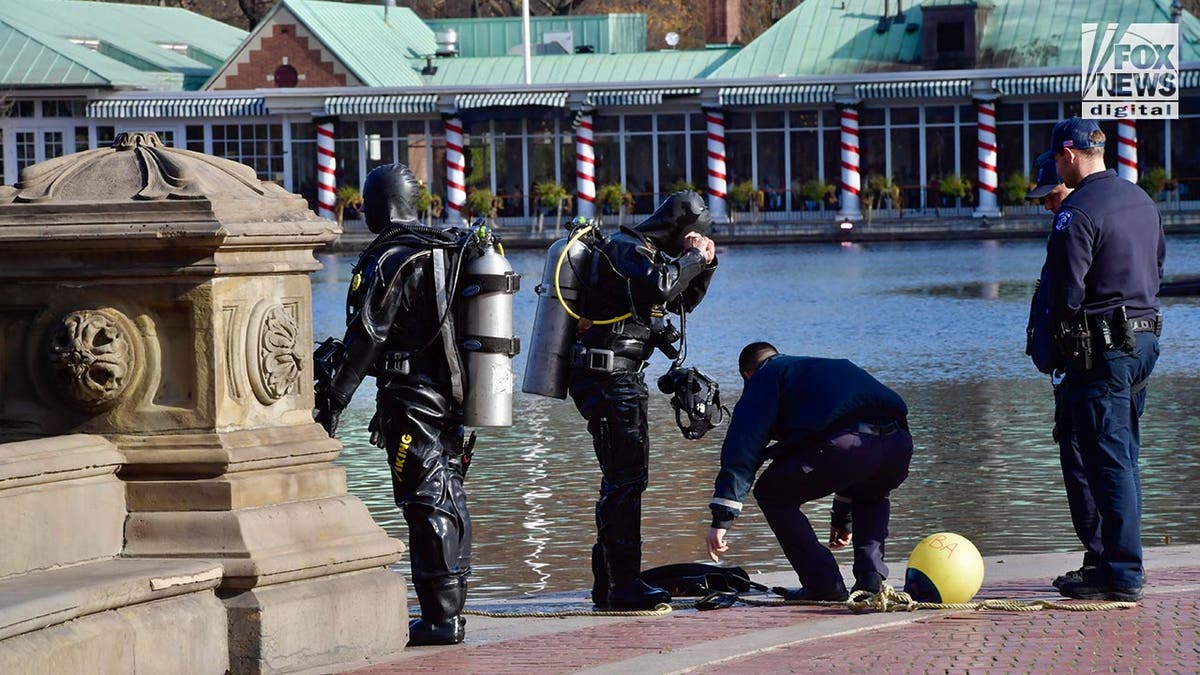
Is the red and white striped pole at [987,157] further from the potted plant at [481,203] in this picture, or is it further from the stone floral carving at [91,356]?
the stone floral carving at [91,356]

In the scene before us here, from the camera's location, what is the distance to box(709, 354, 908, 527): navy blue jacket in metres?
7.46

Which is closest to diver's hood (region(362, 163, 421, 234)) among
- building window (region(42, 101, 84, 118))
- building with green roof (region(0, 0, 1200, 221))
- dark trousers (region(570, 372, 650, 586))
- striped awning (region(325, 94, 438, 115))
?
dark trousers (region(570, 372, 650, 586))

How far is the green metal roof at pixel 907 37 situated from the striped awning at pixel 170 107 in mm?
12462

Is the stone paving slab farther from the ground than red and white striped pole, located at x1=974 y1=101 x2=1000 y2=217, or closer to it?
closer to it

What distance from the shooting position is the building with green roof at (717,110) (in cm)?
5109

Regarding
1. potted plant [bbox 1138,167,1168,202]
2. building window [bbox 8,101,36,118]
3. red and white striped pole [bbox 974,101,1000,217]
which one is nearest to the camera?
potted plant [bbox 1138,167,1168,202]

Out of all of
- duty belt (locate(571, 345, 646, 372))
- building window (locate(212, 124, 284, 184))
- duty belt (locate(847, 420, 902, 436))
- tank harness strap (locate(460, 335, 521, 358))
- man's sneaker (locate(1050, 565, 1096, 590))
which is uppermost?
building window (locate(212, 124, 284, 184))

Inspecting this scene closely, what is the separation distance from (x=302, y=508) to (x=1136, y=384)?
3.03m

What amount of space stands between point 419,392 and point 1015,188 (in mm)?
42662

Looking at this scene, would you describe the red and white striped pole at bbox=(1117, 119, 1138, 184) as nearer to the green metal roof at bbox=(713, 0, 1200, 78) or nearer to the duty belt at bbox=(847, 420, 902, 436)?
the green metal roof at bbox=(713, 0, 1200, 78)

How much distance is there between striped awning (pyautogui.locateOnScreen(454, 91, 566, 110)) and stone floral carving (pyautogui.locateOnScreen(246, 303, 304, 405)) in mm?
47245

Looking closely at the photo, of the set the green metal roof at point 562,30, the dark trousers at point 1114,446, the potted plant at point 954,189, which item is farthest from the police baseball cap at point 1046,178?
the green metal roof at point 562,30

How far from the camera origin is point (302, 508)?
6.34 metres

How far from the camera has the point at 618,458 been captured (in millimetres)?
7668
